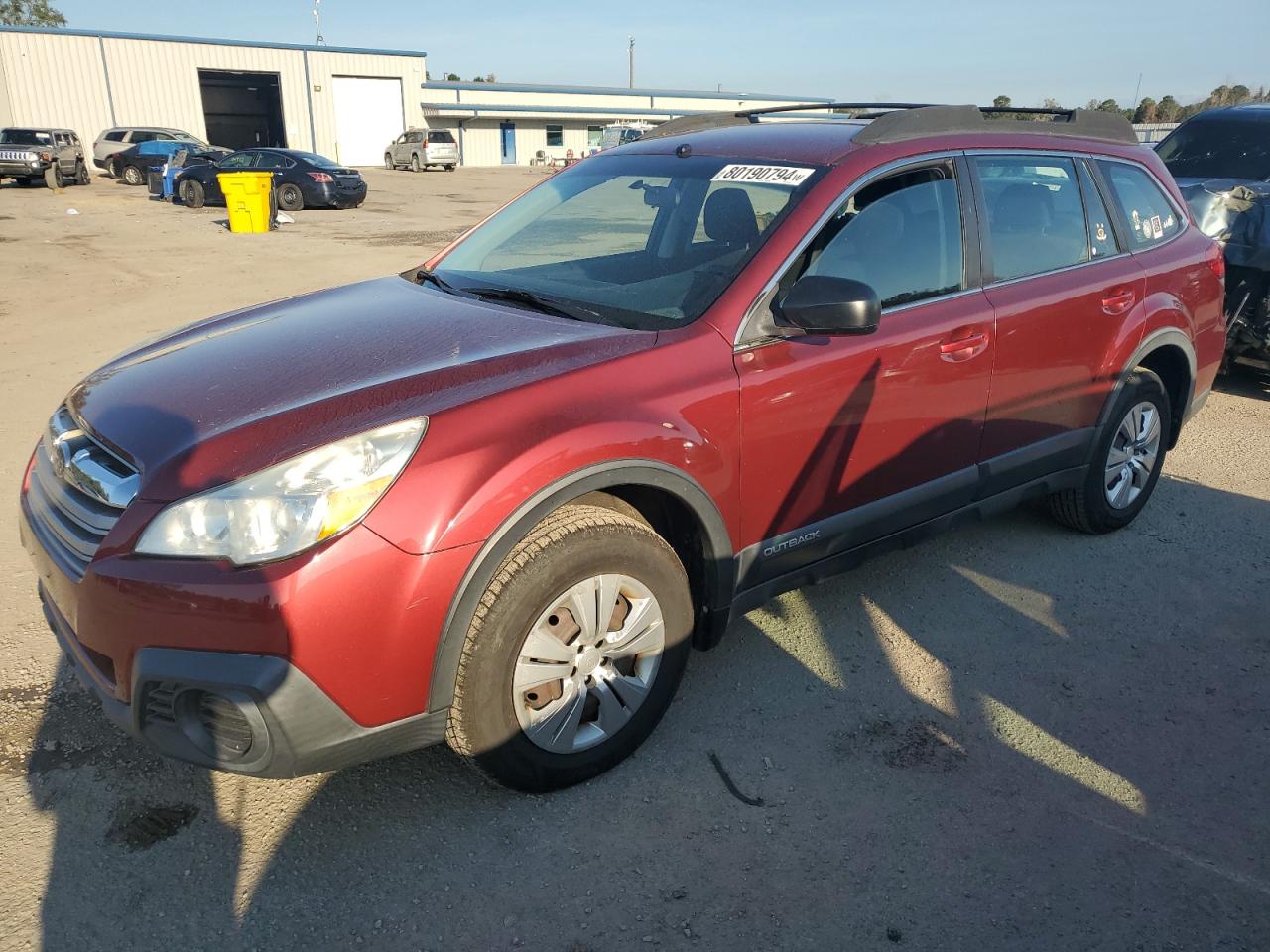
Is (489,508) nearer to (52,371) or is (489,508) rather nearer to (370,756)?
(370,756)

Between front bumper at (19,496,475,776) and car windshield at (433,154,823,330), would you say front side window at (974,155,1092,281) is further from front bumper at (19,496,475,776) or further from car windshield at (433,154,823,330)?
front bumper at (19,496,475,776)

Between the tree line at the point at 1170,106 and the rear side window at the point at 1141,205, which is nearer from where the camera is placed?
the rear side window at the point at 1141,205

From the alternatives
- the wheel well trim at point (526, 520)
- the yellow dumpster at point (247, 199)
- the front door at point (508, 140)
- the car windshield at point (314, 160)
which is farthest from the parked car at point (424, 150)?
the wheel well trim at point (526, 520)

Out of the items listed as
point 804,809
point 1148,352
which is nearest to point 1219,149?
point 1148,352

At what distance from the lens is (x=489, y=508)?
2307 mm

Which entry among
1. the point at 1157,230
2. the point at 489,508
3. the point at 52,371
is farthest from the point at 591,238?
the point at 52,371

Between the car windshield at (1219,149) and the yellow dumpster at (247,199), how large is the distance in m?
14.5

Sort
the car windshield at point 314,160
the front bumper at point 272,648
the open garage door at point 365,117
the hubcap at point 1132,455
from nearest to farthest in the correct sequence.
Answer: the front bumper at point 272,648, the hubcap at point 1132,455, the car windshield at point 314,160, the open garage door at point 365,117

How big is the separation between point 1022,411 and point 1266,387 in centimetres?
512

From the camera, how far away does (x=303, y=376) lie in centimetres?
263

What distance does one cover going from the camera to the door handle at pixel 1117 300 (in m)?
4.02

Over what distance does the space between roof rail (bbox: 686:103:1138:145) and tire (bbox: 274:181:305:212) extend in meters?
20.2

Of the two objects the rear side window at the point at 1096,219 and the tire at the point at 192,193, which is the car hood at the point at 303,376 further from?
the tire at the point at 192,193

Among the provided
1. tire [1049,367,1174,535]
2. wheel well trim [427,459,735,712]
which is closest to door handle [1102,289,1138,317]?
tire [1049,367,1174,535]
